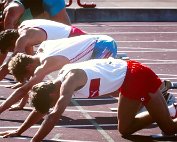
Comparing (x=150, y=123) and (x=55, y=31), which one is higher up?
(x=55, y=31)

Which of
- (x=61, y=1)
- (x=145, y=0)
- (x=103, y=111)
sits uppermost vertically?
(x=61, y=1)

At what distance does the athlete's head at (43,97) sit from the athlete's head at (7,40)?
194 cm

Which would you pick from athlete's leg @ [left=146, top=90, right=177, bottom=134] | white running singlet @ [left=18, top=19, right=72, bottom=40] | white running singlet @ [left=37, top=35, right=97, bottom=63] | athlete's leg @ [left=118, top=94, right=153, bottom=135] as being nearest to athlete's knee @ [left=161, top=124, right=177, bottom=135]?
athlete's leg @ [left=146, top=90, right=177, bottom=134]

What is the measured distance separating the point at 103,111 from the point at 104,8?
1012cm

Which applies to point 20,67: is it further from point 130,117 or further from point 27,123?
point 130,117

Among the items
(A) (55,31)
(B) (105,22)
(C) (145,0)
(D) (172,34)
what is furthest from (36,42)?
(C) (145,0)

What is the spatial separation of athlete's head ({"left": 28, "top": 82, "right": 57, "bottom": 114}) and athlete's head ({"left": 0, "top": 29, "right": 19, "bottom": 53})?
1942mm

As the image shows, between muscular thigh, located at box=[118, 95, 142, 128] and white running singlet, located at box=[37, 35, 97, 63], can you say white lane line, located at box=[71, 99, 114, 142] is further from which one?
white running singlet, located at box=[37, 35, 97, 63]

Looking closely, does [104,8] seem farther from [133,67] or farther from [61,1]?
[133,67]

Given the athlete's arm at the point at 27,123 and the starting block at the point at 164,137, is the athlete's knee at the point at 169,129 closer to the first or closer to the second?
the starting block at the point at 164,137

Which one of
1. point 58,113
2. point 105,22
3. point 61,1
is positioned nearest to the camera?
point 58,113

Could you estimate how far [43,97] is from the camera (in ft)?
26.5

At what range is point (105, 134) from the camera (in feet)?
30.7

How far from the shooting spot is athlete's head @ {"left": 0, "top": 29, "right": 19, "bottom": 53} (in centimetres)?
998
